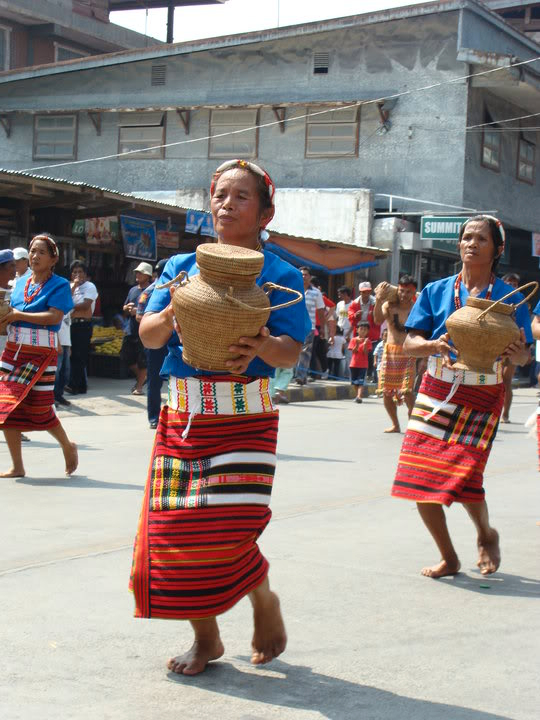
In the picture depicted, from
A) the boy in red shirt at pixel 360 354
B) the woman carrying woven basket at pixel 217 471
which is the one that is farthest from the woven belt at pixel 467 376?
the boy in red shirt at pixel 360 354

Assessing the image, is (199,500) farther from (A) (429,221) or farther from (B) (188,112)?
(B) (188,112)

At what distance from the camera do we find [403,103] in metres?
26.2

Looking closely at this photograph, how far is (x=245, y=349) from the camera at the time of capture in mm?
3469

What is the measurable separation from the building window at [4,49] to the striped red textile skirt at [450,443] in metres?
33.2

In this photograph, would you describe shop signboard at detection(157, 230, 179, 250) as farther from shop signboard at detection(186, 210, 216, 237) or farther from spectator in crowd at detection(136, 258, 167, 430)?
spectator in crowd at detection(136, 258, 167, 430)

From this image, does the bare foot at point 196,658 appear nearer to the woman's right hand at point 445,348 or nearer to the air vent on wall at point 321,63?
the woman's right hand at point 445,348

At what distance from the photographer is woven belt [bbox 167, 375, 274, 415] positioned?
3.75 metres

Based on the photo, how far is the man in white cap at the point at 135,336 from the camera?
49.4 feet

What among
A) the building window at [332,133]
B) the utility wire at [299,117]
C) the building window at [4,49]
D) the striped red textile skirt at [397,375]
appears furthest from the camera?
the building window at [4,49]

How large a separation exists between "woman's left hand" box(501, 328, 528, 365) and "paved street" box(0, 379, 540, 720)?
116cm

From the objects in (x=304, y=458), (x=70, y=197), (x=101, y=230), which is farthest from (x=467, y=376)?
(x=101, y=230)

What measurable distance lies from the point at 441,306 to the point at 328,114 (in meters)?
22.0

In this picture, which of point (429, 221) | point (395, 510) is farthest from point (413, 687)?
point (429, 221)

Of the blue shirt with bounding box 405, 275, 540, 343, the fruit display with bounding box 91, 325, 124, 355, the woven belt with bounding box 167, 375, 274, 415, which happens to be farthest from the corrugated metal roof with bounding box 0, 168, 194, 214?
the woven belt with bounding box 167, 375, 274, 415
